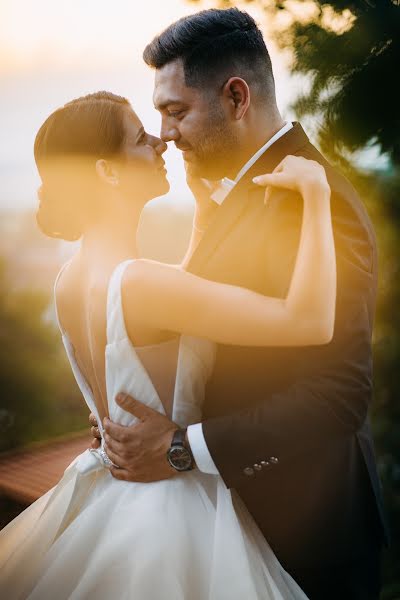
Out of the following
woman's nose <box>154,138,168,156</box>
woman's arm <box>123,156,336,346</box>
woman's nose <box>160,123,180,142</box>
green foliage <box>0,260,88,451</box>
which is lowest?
green foliage <box>0,260,88,451</box>

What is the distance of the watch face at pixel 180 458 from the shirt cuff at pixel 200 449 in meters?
0.02

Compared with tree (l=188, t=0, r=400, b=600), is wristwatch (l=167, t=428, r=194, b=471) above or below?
below

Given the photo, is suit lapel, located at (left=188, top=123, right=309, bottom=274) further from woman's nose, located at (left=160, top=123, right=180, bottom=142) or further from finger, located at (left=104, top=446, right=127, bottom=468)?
finger, located at (left=104, top=446, right=127, bottom=468)

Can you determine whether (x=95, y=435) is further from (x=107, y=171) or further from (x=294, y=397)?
(x=107, y=171)

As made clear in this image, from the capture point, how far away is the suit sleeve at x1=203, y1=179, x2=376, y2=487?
61.7 inches

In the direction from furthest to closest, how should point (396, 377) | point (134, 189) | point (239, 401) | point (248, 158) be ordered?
point (396, 377)
point (248, 158)
point (134, 189)
point (239, 401)

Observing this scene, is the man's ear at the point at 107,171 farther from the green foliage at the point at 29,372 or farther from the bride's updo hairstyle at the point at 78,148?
the green foliage at the point at 29,372

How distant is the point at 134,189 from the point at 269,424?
0.82 metres

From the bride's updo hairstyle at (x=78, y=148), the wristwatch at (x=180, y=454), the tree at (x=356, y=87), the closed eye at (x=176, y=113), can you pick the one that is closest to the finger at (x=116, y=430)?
the wristwatch at (x=180, y=454)

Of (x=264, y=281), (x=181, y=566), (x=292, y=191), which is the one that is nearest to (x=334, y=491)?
(x=181, y=566)

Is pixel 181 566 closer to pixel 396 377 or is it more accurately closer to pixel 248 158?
pixel 248 158

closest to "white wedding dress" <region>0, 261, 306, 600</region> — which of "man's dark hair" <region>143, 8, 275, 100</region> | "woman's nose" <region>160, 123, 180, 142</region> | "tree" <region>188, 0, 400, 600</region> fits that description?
"woman's nose" <region>160, 123, 180, 142</region>

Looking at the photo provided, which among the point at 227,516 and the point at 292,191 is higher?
the point at 292,191

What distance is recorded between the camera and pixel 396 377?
294cm
